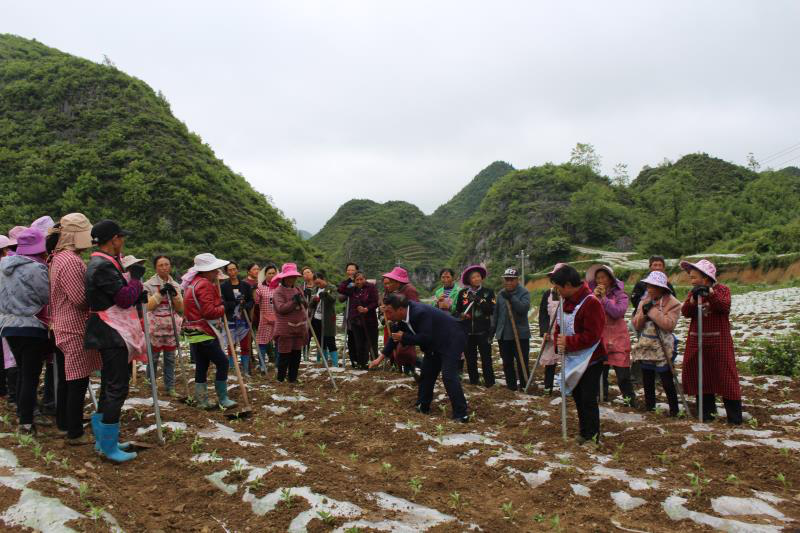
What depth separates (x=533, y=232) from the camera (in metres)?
85.8

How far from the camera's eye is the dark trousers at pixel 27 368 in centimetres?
545

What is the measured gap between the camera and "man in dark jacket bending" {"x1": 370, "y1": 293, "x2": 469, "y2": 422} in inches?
273

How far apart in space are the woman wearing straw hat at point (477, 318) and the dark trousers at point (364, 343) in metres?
2.71

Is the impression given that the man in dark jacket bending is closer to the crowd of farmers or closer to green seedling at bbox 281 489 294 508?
the crowd of farmers

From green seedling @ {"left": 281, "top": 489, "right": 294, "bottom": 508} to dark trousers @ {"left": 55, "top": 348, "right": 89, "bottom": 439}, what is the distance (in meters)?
2.42

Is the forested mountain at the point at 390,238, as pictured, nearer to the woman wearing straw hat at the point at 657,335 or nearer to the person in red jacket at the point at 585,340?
the woman wearing straw hat at the point at 657,335

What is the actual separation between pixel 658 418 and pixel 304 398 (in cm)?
501

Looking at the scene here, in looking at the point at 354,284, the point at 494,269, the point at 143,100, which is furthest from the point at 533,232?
the point at 354,284

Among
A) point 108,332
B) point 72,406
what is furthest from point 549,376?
point 72,406

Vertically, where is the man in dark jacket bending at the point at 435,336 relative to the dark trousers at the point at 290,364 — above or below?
above

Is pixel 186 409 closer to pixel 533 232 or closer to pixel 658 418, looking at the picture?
pixel 658 418

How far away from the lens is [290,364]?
9438 millimetres

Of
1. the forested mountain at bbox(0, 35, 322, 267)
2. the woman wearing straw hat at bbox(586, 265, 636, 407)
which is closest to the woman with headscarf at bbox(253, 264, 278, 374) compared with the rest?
the woman wearing straw hat at bbox(586, 265, 636, 407)

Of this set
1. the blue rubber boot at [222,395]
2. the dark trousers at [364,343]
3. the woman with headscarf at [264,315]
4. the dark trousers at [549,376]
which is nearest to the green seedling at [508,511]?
the blue rubber boot at [222,395]
